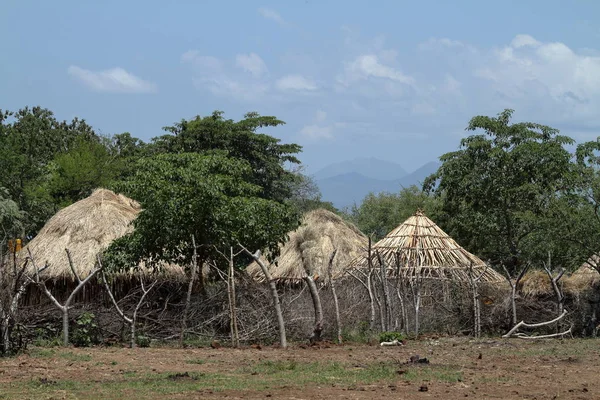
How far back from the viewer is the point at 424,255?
858 inches

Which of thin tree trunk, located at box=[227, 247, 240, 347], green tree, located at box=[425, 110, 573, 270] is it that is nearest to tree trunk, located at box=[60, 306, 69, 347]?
thin tree trunk, located at box=[227, 247, 240, 347]

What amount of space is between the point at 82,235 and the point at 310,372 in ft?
34.6

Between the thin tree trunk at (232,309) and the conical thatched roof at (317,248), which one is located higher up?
the conical thatched roof at (317,248)

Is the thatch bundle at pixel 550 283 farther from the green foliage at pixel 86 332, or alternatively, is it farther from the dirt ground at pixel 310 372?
the green foliage at pixel 86 332

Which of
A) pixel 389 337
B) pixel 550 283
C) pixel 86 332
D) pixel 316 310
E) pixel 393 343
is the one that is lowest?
pixel 393 343

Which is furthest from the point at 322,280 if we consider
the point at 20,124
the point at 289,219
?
the point at 20,124

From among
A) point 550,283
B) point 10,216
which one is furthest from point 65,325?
point 10,216

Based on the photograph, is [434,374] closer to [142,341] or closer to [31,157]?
[142,341]

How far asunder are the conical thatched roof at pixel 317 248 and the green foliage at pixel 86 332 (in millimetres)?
7509

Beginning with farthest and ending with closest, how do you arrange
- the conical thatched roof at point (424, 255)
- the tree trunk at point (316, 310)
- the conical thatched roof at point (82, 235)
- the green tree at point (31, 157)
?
the green tree at point (31, 157) → the conical thatched roof at point (424, 255) → the conical thatched roof at point (82, 235) → the tree trunk at point (316, 310)

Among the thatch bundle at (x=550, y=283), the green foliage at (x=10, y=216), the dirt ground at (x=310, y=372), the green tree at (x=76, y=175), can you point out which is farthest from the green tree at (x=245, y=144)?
the dirt ground at (x=310, y=372)

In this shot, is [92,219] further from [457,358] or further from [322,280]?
[457,358]

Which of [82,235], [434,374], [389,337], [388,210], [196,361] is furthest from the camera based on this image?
[388,210]

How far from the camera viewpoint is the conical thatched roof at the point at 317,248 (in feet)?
76.8
